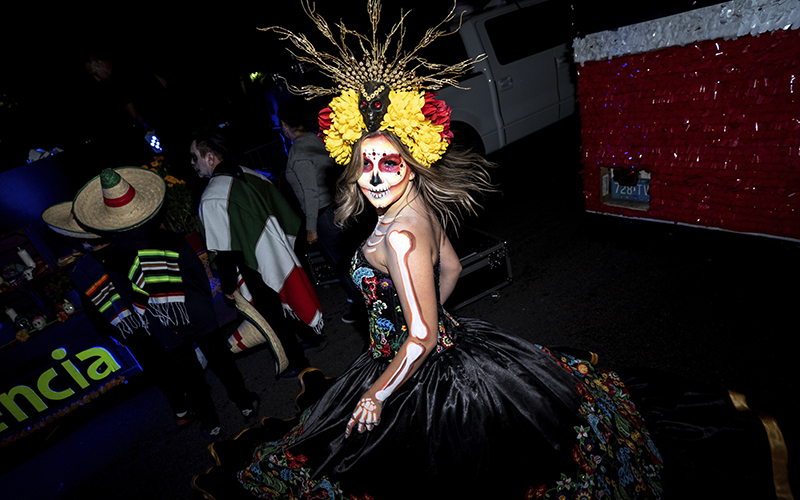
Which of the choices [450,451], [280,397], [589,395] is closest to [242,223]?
[280,397]

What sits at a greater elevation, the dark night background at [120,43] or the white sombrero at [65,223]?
the dark night background at [120,43]

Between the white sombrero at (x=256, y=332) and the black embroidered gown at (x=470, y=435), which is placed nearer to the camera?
the black embroidered gown at (x=470, y=435)

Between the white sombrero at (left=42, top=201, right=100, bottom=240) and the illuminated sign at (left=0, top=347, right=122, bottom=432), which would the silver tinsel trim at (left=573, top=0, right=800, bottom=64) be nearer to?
the white sombrero at (left=42, top=201, right=100, bottom=240)

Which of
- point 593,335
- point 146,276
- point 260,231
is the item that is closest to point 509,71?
point 593,335

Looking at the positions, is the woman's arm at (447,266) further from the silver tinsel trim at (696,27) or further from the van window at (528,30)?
the van window at (528,30)

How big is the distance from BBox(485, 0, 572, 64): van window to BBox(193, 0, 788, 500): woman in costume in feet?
16.4

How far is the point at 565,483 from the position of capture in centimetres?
175

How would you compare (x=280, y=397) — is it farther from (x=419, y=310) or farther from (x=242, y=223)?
(x=419, y=310)

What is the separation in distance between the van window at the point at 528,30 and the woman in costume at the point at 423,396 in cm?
500

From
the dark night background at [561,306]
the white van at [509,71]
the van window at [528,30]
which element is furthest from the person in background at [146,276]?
the van window at [528,30]

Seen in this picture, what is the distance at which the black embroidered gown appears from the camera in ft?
5.78

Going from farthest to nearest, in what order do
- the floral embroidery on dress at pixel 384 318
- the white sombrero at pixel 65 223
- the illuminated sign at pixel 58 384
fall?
the illuminated sign at pixel 58 384 → the white sombrero at pixel 65 223 → the floral embroidery on dress at pixel 384 318

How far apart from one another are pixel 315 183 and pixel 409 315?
2.59 meters

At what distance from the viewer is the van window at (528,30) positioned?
635 centimetres
